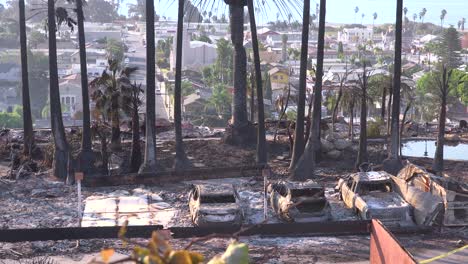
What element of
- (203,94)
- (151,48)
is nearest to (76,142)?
(151,48)

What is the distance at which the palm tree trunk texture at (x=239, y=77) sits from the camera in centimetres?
2988

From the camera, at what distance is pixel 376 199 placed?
59.2 ft

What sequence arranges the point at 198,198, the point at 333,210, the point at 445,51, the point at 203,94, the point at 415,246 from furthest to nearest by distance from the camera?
the point at 445,51 < the point at 203,94 < the point at 333,210 < the point at 198,198 < the point at 415,246

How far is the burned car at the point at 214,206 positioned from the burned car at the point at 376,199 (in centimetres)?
308

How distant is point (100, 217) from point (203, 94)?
83.8m

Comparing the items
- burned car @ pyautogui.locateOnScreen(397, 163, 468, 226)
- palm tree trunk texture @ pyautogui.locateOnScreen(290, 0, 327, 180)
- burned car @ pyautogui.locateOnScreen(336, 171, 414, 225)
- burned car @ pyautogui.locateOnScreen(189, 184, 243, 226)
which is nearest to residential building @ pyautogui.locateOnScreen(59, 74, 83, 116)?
palm tree trunk texture @ pyautogui.locateOnScreen(290, 0, 327, 180)

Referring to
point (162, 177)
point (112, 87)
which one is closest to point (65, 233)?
point (162, 177)

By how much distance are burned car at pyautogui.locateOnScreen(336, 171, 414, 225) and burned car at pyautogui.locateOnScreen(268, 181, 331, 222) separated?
0.99 metres

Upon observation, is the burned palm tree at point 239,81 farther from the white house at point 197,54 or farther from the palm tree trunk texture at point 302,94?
the white house at point 197,54

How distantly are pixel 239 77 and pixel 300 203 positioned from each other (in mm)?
13910

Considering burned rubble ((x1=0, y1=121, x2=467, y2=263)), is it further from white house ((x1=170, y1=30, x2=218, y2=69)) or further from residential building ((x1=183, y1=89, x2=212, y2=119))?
white house ((x1=170, y1=30, x2=218, y2=69))

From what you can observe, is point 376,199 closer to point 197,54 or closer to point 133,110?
point 133,110

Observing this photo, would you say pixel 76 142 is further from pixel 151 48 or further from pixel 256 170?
pixel 256 170

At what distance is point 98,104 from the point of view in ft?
84.7
